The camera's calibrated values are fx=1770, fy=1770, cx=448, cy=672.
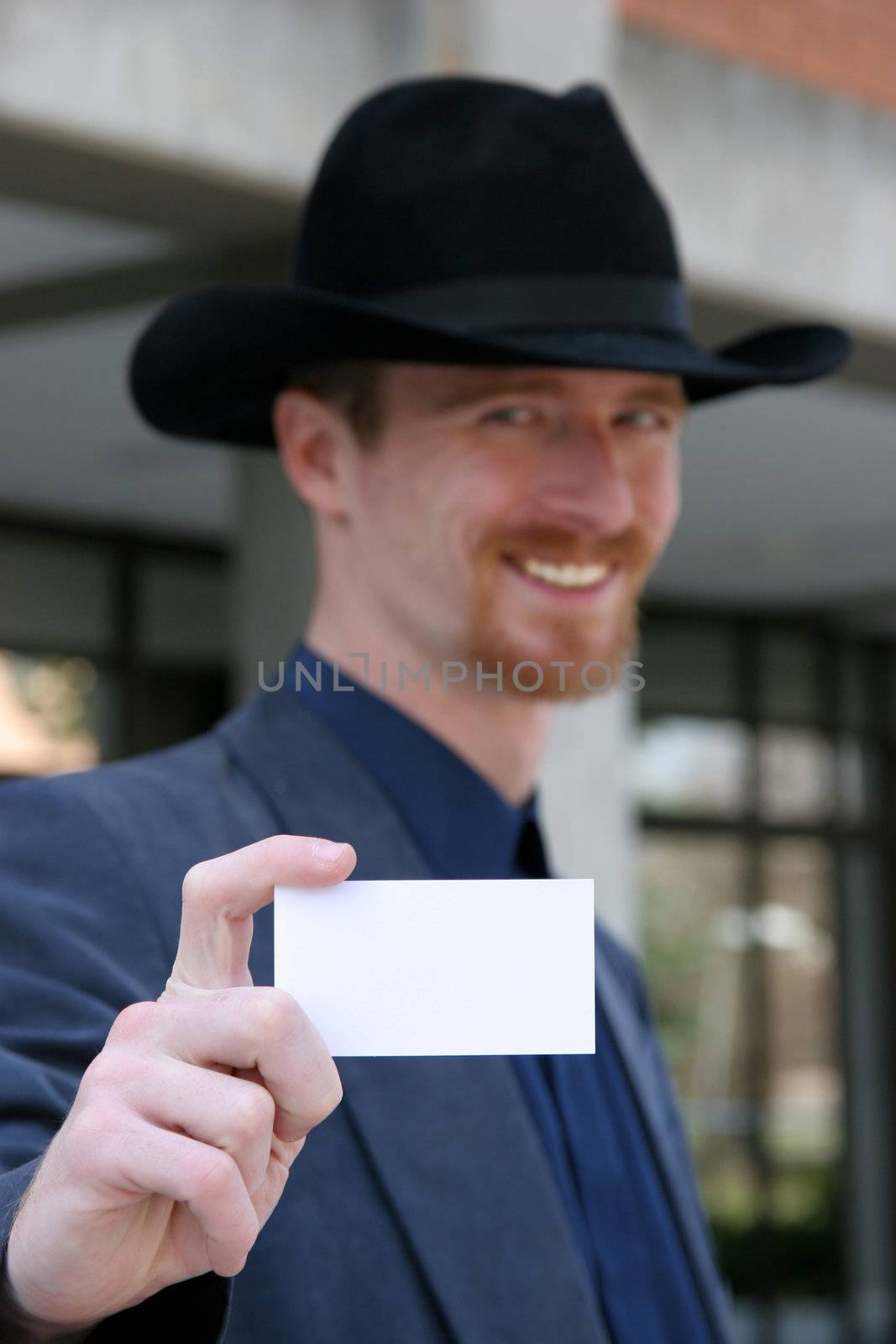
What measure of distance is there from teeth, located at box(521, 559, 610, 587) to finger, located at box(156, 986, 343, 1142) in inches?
26.5

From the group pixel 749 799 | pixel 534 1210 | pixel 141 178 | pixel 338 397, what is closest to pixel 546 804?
pixel 141 178

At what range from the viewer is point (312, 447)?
1.61 meters

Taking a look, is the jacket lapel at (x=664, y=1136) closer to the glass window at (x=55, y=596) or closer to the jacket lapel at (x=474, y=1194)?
the jacket lapel at (x=474, y=1194)

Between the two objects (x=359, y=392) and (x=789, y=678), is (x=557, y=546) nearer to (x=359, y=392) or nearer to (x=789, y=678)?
(x=359, y=392)

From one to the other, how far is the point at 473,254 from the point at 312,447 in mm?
241

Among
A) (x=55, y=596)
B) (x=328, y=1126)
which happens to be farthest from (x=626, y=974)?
(x=55, y=596)

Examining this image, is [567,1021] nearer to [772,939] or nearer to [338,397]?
[338,397]

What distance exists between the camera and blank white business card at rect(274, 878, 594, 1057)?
2.36ft

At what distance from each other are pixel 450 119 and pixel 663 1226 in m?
0.95

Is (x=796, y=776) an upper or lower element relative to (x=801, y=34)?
lower

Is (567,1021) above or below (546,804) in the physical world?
above

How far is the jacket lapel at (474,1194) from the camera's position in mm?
1177

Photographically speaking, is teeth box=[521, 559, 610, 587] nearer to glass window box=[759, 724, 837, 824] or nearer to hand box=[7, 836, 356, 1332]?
hand box=[7, 836, 356, 1332]

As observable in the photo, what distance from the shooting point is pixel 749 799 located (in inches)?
352
